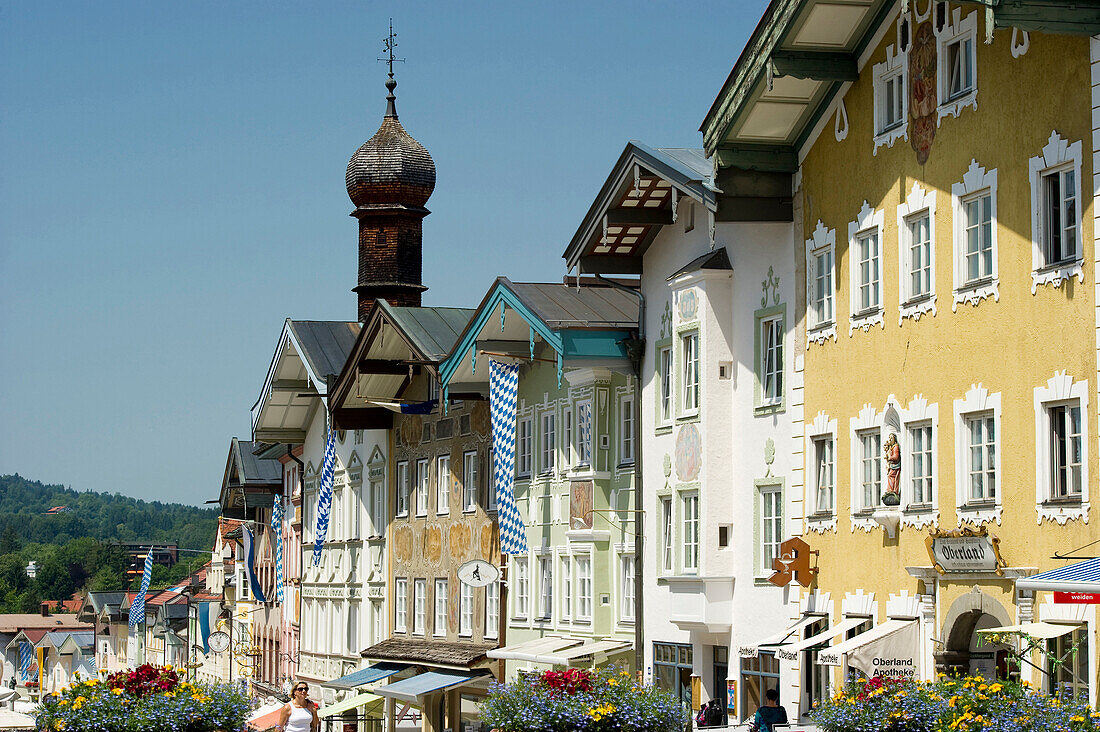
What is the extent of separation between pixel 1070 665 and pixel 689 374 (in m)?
11.9

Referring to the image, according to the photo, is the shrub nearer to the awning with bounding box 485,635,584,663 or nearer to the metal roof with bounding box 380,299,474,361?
the awning with bounding box 485,635,584,663

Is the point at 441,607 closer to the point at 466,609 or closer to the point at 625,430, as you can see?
the point at 466,609

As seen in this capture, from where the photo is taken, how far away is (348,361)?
51.8m

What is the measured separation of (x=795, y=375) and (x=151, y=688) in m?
13.4

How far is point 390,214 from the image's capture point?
64.6 metres

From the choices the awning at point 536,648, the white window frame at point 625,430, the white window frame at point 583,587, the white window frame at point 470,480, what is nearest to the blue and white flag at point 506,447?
the white window frame at point 583,587

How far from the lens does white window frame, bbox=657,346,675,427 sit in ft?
116

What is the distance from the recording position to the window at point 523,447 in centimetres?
4334

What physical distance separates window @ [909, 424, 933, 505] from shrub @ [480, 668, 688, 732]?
6.53 metres

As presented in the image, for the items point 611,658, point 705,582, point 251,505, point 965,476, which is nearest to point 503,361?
point 611,658

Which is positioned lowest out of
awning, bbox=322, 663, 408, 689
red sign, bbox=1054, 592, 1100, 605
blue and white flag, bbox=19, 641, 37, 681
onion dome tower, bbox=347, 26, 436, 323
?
blue and white flag, bbox=19, 641, 37, 681

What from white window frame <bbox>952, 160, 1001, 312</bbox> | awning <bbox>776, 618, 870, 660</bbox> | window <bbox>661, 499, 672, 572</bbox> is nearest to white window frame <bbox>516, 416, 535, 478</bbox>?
window <bbox>661, 499, 672, 572</bbox>

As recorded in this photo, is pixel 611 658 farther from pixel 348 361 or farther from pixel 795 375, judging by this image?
pixel 348 361

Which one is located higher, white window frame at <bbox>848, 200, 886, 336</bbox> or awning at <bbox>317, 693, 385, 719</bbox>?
white window frame at <bbox>848, 200, 886, 336</bbox>
